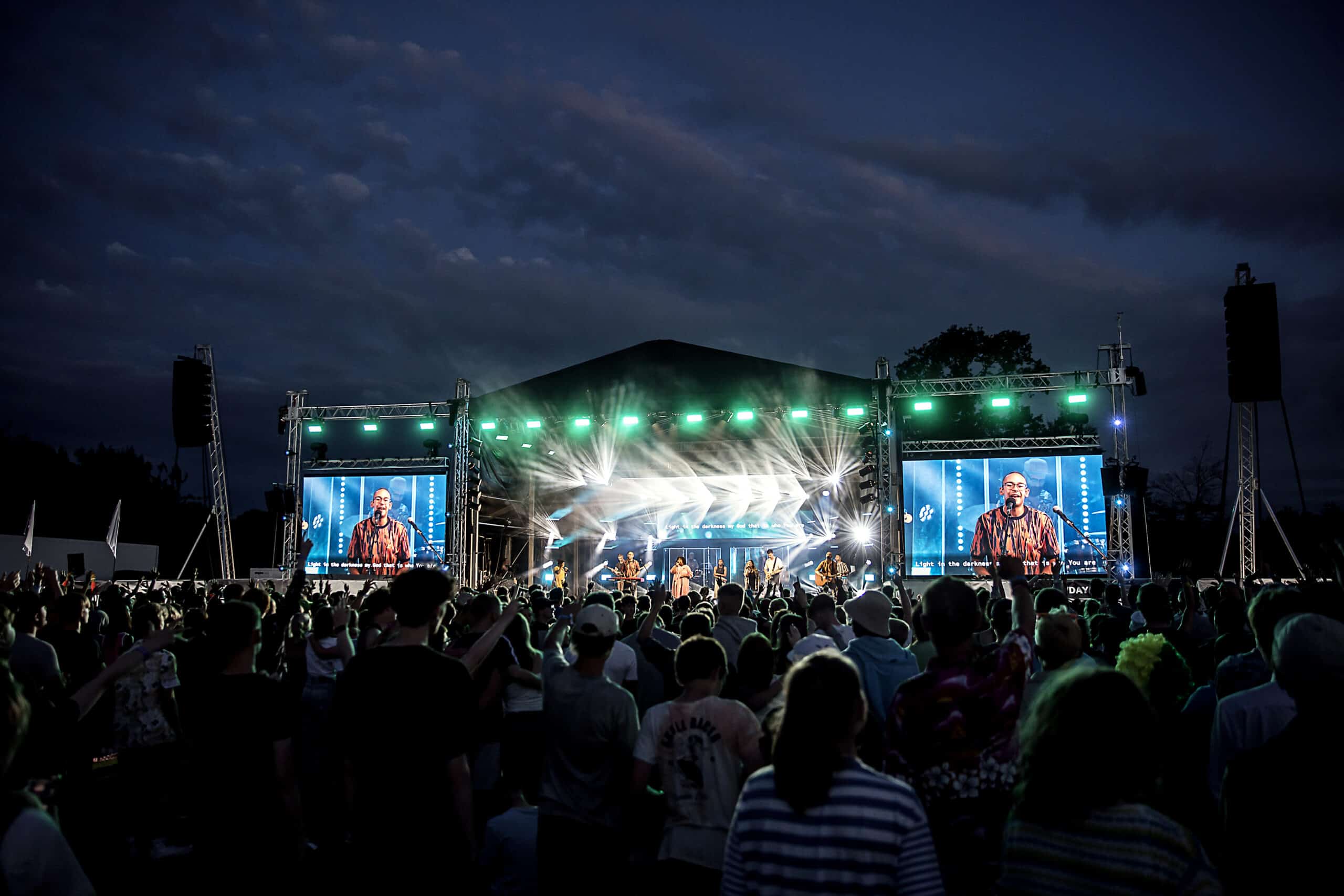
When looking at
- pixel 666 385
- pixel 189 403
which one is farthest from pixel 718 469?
pixel 189 403

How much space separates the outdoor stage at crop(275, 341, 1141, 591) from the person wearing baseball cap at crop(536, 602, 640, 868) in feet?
45.5

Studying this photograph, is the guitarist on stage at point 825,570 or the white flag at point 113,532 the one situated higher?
the white flag at point 113,532

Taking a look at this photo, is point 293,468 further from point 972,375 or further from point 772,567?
point 972,375

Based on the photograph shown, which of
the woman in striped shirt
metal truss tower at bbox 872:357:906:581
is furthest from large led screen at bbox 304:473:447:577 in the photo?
the woman in striped shirt

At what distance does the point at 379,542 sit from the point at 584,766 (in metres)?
20.9

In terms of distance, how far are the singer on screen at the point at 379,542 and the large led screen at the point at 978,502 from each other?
42.1 feet

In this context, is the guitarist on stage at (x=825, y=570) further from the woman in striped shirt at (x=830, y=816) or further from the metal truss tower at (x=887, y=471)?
the woman in striped shirt at (x=830, y=816)

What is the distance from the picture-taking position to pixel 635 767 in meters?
2.96

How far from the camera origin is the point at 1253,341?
A: 11.9 meters

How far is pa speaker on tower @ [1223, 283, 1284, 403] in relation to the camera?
11.7 metres

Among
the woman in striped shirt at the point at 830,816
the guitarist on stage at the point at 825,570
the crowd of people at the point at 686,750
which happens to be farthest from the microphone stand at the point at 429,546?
the woman in striped shirt at the point at 830,816

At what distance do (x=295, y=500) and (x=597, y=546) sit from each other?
10.1m

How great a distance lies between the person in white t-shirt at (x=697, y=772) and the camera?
286 cm

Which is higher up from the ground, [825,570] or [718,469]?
[718,469]
